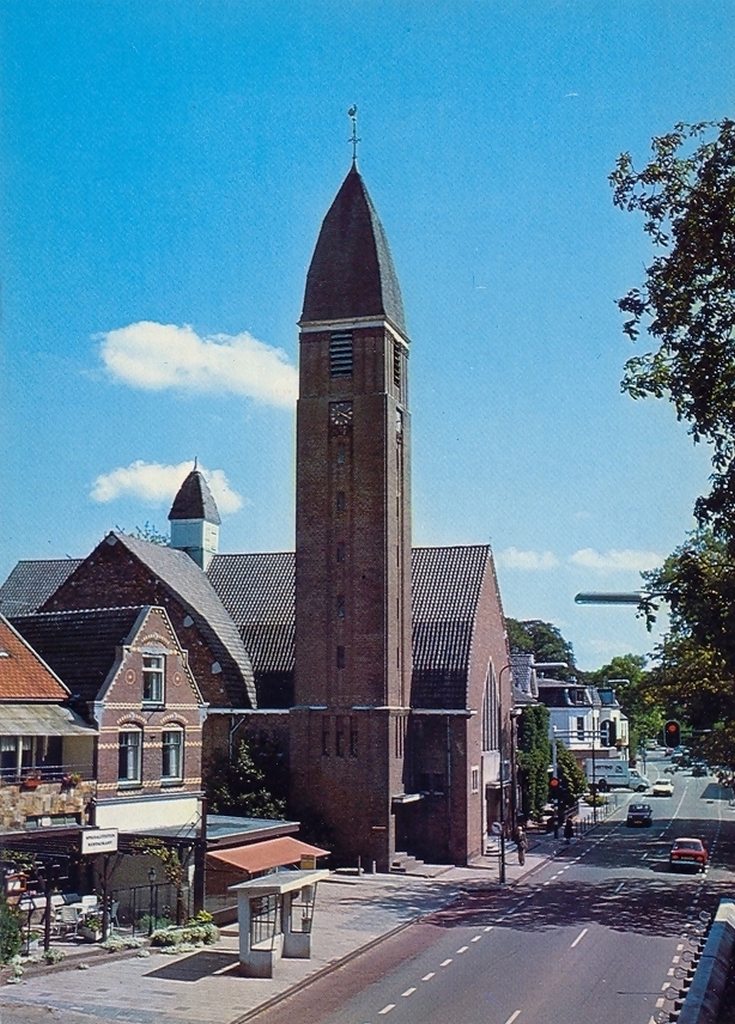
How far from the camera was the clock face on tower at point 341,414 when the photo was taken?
141 ft

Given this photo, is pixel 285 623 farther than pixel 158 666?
Yes

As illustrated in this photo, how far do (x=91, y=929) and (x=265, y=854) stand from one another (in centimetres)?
562

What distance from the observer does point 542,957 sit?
24.8m

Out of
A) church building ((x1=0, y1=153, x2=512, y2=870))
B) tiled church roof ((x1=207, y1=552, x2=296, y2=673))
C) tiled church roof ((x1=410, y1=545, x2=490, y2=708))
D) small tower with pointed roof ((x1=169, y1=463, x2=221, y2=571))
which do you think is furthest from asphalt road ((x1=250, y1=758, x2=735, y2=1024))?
small tower with pointed roof ((x1=169, y1=463, x2=221, y2=571))

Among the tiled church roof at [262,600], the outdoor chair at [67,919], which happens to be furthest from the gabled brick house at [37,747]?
the tiled church roof at [262,600]

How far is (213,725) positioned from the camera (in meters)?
43.7

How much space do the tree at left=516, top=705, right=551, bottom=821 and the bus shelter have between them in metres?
29.0

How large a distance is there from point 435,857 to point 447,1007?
76.8 ft

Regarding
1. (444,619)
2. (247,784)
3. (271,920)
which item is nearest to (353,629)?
(444,619)

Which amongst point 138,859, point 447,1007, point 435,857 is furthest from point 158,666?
point 435,857

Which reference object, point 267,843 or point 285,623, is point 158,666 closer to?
point 267,843

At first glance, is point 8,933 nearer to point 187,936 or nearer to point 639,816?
point 187,936

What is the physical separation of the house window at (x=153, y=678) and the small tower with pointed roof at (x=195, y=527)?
21011mm

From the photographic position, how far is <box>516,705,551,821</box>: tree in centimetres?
5384
